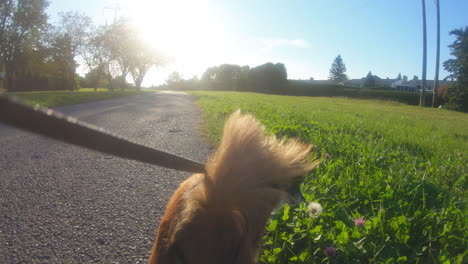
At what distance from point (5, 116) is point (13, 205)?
3.37 m

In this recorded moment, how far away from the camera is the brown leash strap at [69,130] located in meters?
0.58

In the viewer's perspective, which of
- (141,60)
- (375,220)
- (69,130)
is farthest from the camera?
(141,60)

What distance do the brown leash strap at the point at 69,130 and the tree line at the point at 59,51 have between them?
77.0ft

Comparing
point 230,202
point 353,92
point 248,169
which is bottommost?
point 230,202

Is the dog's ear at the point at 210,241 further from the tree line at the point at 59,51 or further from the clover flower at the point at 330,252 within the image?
the tree line at the point at 59,51

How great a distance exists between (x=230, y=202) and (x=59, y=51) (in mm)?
46209

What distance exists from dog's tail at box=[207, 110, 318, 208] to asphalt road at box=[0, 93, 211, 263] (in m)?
0.87

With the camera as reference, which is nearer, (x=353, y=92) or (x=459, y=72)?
(x=459, y=72)

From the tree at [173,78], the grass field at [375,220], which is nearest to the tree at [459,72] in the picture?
the grass field at [375,220]

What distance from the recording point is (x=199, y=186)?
3.65ft

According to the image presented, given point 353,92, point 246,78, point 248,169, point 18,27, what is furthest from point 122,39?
point 248,169

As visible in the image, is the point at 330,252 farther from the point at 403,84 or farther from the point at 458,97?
the point at 403,84

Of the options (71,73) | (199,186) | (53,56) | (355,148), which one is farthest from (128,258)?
(71,73)

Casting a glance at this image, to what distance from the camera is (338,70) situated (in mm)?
108500
